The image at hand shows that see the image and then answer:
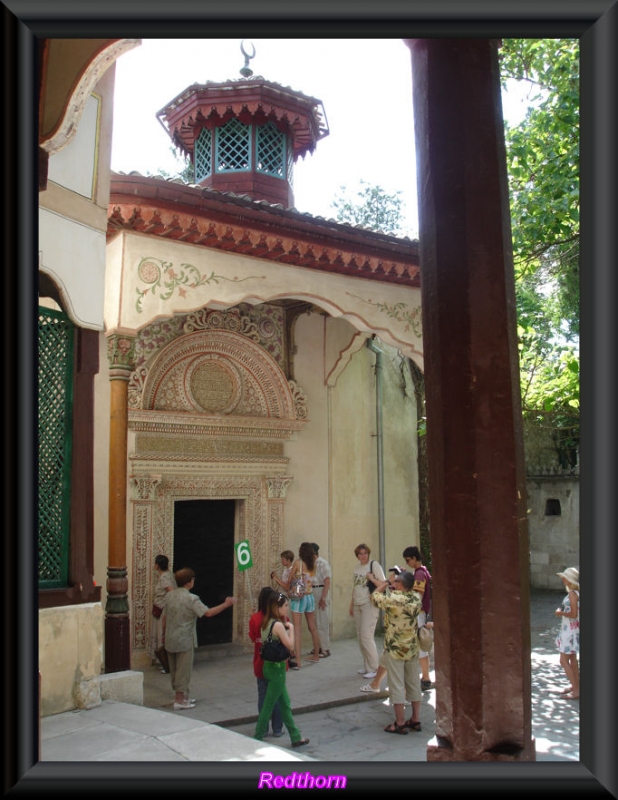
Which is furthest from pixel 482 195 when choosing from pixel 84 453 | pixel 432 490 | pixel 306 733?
pixel 306 733

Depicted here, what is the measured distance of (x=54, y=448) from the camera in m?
5.06

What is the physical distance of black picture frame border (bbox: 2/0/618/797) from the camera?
1.37 meters

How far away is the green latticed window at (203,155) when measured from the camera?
410 inches

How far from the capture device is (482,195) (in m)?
1.63

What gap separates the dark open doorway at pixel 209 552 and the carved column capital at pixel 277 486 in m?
0.52

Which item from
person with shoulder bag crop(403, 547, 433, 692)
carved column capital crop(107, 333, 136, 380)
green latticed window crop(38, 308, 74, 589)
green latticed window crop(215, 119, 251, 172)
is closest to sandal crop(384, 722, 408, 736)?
person with shoulder bag crop(403, 547, 433, 692)

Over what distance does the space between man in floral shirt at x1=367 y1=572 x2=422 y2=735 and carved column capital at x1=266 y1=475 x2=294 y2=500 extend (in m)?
3.50

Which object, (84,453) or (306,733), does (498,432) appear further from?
(306,733)

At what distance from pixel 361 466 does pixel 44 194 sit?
6.06 meters

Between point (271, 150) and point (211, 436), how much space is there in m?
4.38

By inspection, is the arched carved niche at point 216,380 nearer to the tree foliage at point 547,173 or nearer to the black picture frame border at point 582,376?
the tree foliage at point 547,173

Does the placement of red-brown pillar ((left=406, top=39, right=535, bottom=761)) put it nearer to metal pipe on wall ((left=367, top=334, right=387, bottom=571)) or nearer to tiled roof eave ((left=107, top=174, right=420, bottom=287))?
tiled roof eave ((left=107, top=174, right=420, bottom=287))

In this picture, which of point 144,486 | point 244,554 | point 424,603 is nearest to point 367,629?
point 424,603

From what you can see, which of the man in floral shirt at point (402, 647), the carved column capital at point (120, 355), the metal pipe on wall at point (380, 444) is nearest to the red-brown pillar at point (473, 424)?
the man in floral shirt at point (402, 647)
